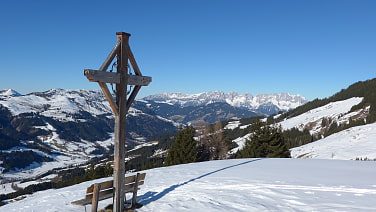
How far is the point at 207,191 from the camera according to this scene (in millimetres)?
11133

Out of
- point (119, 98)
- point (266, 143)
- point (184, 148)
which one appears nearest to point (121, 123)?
point (119, 98)

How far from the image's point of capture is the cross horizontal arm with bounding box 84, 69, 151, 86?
830 cm

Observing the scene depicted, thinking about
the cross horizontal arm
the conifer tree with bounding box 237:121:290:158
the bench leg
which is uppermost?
the cross horizontal arm

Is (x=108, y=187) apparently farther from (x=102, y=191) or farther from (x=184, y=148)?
(x=184, y=148)

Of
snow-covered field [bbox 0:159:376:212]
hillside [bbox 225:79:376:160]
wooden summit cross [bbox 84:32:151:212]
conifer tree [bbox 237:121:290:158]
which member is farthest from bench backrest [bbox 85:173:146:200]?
conifer tree [bbox 237:121:290:158]

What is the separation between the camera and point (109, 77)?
895 centimetres

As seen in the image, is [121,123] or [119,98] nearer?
[121,123]

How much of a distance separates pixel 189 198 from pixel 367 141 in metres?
47.5

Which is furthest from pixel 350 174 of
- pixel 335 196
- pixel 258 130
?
pixel 258 130

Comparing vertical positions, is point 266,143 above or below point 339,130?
below

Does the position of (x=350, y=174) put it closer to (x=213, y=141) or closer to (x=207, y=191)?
(x=207, y=191)

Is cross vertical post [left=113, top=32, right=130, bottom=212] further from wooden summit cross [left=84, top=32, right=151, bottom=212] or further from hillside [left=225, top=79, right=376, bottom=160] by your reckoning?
hillside [left=225, top=79, right=376, bottom=160]

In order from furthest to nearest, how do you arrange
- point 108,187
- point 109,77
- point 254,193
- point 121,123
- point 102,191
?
1. point 254,193
2. point 121,123
3. point 108,187
4. point 109,77
5. point 102,191

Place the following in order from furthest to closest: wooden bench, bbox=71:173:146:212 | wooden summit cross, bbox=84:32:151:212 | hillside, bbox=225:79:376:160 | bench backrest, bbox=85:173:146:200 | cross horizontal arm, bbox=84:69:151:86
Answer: hillside, bbox=225:79:376:160, wooden summit cross, bbox=84:32:151:212, bench backrest, bbox=85:173:146:200, wooden bench, bbox=71:173:146:212, cross horizontal arm, bbox=84:69:151:86
